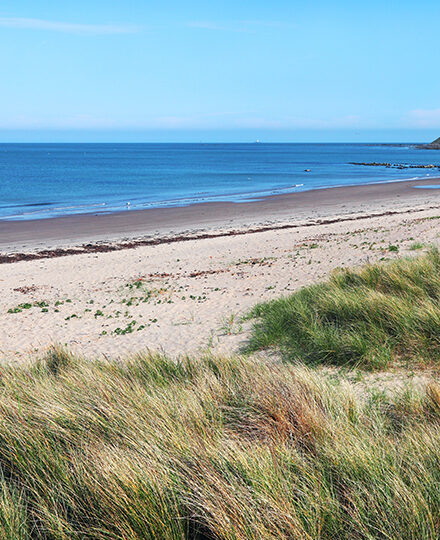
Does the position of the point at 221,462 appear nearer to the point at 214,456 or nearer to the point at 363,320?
the point at 214,456

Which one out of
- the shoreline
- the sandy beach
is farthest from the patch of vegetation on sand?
the shoreline

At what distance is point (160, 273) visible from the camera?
52.1ft

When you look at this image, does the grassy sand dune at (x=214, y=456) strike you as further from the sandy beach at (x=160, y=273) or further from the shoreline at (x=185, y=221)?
the shoreline at (x=185, y=221)

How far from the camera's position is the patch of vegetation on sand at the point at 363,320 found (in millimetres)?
6730

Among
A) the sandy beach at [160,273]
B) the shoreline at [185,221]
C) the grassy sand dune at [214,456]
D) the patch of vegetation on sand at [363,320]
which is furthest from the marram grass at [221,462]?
the shoreline at [185,221]

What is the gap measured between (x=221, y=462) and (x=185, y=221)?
27877 mm

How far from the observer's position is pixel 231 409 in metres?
4.52

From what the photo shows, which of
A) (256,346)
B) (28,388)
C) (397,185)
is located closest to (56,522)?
(28,388)

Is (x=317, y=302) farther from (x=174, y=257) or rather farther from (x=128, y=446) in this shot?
(x=174, y=257)

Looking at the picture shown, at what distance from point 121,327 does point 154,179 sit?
52970 millimetres

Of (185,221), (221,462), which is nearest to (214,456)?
(221,462)

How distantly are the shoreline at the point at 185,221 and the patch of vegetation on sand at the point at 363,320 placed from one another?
13.9 m

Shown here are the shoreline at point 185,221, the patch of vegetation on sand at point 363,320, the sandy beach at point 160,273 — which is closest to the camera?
the patch of vegetation on sand at point 363,320

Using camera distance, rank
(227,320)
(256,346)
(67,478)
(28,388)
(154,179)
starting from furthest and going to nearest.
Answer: (154,179) → (227,320) → (256,346) → (28,388) → (67,478)
